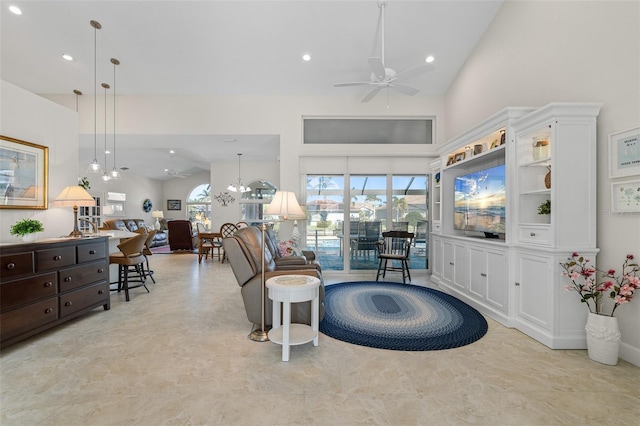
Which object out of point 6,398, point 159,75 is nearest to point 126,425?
point 6,398

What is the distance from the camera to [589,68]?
2.56 meters

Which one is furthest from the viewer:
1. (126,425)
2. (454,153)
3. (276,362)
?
(454,153)

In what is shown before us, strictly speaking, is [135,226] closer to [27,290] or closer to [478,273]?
[27,290]

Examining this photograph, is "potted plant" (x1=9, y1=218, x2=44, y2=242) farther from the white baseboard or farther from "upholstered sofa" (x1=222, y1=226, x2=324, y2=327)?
the white baseboard

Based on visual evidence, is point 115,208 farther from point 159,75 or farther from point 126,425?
point 126,425

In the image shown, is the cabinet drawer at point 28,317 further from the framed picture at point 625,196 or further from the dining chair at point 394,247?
the framed picture at point 625,196

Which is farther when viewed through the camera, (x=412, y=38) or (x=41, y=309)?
(x=412, y=38)

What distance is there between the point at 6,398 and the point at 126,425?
3.10ft

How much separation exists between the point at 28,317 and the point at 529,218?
491 cm

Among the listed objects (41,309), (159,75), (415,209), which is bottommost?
(41,309)

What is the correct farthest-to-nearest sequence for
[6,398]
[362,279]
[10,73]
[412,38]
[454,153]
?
[362,279]
[10,73]
[454,153]
[412,38]
[6,398]

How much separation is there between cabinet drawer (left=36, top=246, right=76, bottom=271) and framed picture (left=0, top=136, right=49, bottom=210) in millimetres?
771

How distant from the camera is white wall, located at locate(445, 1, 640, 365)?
7.41 feet

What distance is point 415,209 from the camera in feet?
17.7
